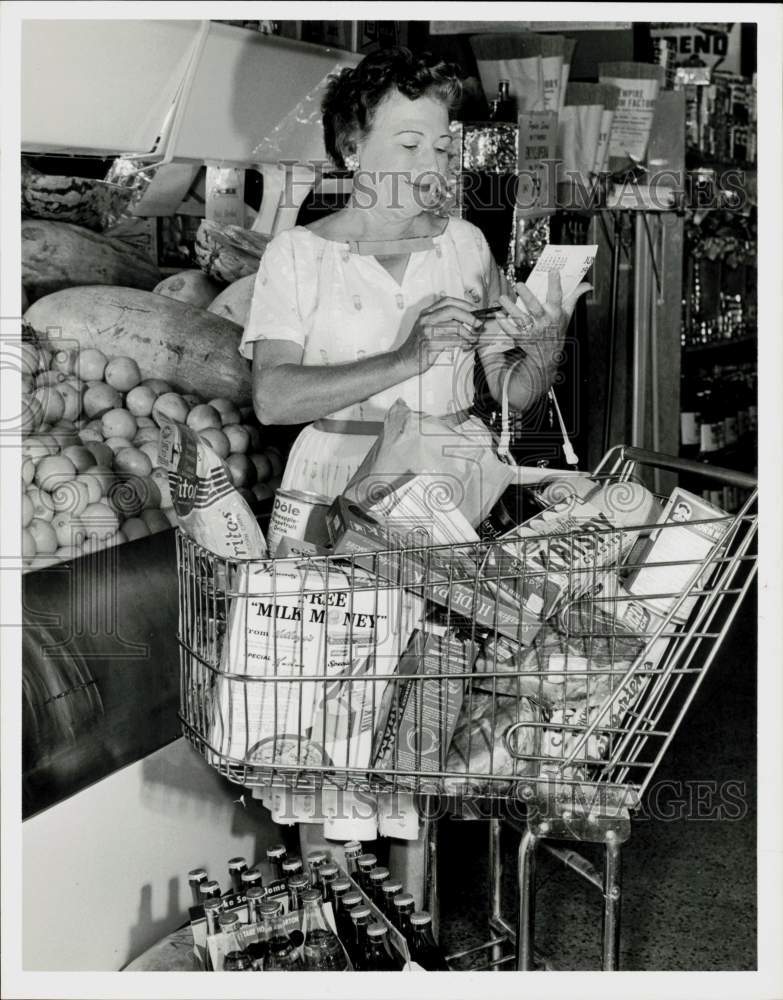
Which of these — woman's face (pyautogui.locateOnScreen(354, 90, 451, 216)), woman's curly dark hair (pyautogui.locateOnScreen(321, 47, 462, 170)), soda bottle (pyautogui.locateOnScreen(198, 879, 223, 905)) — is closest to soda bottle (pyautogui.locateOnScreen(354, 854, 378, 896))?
soda bottle (pyautogui.locateOnScreen(198, 879, 223, 905))

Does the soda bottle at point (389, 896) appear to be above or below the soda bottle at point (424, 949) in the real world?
above

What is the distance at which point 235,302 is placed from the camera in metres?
2.66

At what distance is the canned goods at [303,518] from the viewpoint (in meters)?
1.82

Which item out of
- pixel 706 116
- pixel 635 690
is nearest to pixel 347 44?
pixel 635 690

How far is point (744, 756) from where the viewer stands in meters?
3.45

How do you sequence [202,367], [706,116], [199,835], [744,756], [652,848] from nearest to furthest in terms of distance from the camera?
[199,835] → [202,367] → [652,848] → [744,756] → [706,116]

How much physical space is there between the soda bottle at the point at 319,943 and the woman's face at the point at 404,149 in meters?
1.24

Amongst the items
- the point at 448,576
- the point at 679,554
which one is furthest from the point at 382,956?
the point at 679,554

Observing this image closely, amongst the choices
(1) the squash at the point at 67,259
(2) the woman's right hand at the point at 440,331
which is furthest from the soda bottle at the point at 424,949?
(1) the squash at the point at 67,259

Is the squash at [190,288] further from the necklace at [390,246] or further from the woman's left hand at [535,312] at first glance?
the woman's left hand at [535,312]

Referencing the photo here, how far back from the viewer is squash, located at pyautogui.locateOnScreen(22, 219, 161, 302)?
250cm

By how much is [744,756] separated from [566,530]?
2030 millimetres

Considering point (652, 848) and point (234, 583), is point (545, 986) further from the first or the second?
point (652, 848)

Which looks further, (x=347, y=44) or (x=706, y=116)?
(x=706, y=116)
